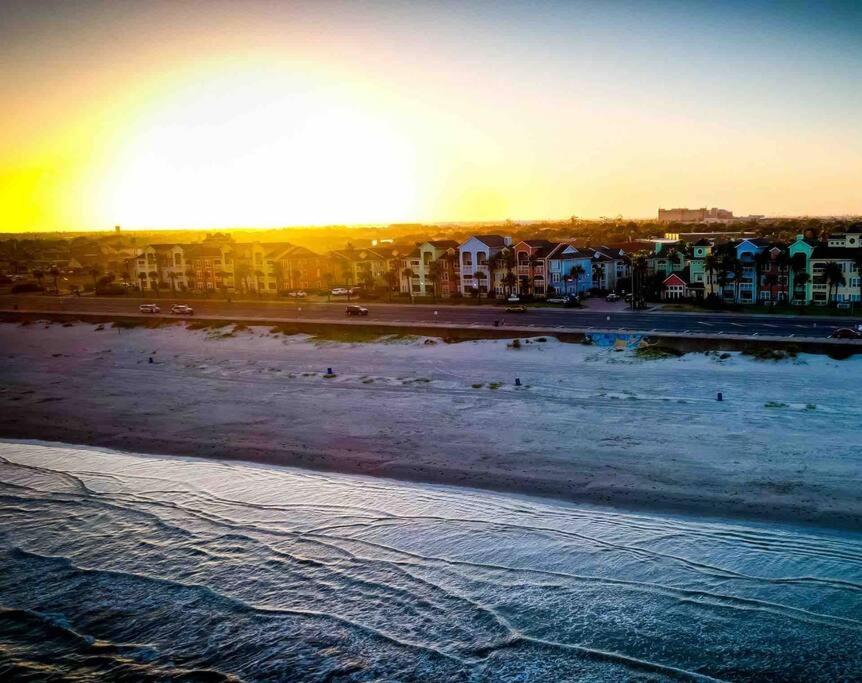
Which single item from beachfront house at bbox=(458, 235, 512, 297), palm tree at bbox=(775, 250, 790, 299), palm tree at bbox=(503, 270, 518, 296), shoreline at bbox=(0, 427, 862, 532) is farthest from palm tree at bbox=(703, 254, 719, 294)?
shoreline at bbox=(0, 427, 862, 532)

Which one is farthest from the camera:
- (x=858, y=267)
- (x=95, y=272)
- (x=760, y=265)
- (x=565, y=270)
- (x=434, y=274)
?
(x=95, y=272)

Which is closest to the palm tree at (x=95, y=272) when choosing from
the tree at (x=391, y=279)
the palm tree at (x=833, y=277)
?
the tree at (x=391, y=279)

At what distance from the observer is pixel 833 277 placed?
207 feet

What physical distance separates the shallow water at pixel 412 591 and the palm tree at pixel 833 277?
50.7 metres

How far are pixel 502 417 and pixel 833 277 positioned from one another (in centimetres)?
4520

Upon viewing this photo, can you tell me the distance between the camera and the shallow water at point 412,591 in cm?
1523

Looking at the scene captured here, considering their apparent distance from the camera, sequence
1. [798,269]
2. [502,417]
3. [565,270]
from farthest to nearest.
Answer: [565,270]
[798,269]
[502,417]

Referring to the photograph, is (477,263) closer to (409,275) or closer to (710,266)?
(409,275)

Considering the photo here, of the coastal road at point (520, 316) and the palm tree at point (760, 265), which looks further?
the palm tree at point (760, 265)

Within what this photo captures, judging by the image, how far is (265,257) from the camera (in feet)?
317

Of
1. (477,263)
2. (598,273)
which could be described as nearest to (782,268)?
(598,273)

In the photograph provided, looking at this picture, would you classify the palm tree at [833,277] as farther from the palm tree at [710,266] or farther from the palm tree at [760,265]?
the palm tree at [710,266]

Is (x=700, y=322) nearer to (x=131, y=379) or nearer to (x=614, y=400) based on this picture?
(x=614, y=400)

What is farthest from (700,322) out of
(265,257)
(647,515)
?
(265,257)
